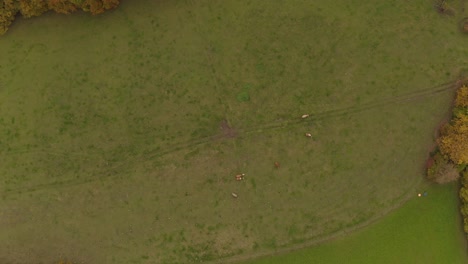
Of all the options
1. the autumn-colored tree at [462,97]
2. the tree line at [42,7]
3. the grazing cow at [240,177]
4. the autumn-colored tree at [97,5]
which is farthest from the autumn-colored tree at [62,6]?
the autumn-colored tree at [462,97]

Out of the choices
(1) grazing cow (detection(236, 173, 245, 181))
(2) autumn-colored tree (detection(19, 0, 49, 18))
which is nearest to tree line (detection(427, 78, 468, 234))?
(1) grazing cow (detection(236, 173, 245, 181))

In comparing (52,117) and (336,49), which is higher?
(336,49)

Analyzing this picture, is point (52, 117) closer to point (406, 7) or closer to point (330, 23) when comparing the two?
point (330, 23)

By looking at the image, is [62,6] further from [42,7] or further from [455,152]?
[455,152]

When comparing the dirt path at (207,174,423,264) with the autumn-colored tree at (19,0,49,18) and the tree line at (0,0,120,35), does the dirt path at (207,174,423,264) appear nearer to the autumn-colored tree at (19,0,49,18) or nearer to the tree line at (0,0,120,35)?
the tree line at (0,0,120,35)

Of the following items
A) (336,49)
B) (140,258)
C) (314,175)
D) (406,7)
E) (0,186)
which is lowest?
(140,258)

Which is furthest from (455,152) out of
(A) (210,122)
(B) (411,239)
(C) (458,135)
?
(A) (210,122)

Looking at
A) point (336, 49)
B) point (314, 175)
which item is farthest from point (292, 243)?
point (336, 49)

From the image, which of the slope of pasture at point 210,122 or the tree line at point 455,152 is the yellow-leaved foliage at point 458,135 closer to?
the tree line at point 455,152
